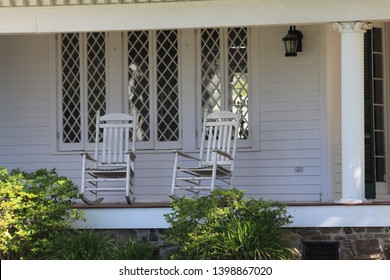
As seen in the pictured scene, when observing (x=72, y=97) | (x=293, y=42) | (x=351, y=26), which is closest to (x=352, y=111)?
(x=351, y=26)

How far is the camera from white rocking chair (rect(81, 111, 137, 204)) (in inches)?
404

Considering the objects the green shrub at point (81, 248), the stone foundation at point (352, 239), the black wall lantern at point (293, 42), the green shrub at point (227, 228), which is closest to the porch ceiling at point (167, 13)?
the black wall lantern at point (293, 42)

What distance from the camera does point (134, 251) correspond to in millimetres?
9000

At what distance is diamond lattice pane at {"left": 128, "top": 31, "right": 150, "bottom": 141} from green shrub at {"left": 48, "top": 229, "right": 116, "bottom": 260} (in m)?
2.47

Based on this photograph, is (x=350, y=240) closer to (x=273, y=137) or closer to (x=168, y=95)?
(x=273, y=137)

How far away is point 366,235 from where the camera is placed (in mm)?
9266

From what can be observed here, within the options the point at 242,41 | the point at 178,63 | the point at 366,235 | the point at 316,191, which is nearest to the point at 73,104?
the point at 178,63

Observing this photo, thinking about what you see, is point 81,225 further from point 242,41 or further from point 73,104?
point 242,41

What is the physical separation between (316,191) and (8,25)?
12.5 ft

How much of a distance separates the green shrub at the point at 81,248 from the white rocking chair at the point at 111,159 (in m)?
1.11

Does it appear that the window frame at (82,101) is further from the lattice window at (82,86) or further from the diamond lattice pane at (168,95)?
the diamond lattice pane at (168,95)

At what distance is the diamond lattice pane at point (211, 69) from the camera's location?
11180 mm

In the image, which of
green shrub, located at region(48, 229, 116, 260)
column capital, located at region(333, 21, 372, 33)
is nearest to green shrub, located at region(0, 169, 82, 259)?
green shrub, located at region(48, 229, 116, 260)

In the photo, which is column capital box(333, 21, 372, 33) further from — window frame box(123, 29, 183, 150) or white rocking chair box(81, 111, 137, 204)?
white rocking chair box(81, 111, 137, 204)
